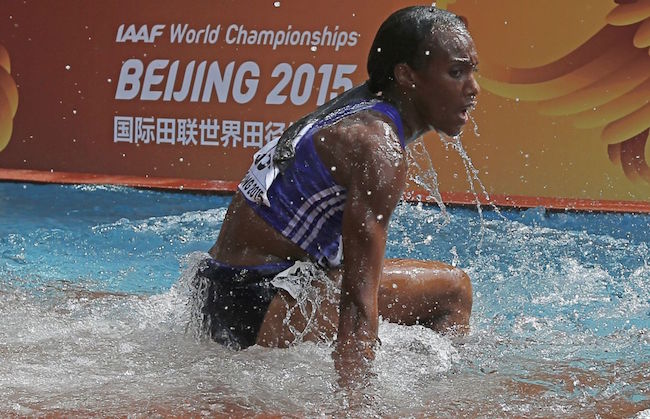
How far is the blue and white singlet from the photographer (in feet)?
9.34

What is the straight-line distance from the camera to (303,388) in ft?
9.29

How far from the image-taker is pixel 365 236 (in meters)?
2.64

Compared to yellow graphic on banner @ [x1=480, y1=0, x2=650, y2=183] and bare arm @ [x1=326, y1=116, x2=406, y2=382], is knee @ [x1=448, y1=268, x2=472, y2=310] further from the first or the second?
yellow graphic on banner @ [x1=480, y1=0, x2=650, y2=183]

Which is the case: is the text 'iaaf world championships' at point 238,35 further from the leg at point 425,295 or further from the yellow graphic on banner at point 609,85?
the leg at point 425,295

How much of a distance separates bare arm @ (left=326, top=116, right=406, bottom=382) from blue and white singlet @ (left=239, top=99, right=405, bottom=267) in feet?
0.41

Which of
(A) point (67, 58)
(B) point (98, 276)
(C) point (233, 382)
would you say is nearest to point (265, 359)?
(C) point (233, 382)

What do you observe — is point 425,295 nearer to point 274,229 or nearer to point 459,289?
point 459,289

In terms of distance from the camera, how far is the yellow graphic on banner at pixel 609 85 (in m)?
6.66

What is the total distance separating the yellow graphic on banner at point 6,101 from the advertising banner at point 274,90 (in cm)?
1

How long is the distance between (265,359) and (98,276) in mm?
2769

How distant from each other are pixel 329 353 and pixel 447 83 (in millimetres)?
873

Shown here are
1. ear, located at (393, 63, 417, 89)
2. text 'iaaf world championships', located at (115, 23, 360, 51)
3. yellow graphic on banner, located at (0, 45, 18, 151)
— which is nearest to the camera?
ear, located at (393, 63, 417, 89)

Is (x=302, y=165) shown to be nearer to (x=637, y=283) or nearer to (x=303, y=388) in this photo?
(x=303, y=388)

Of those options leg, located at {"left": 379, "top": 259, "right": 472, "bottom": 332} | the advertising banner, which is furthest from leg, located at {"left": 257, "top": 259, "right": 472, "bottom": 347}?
the advertising banner
